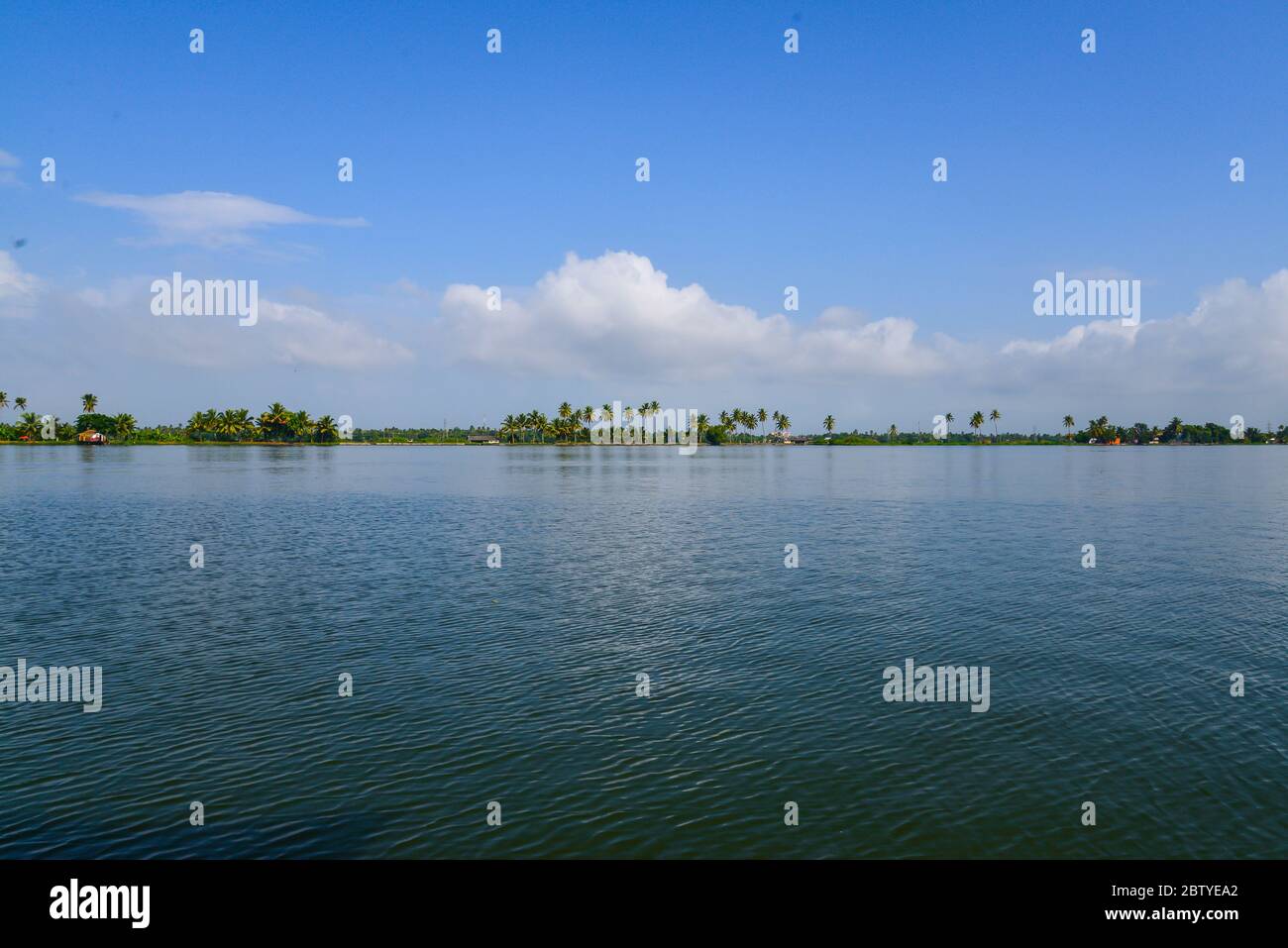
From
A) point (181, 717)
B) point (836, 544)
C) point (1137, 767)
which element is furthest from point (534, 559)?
point (1137, 767)

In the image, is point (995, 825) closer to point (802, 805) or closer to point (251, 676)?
point (802, 805)

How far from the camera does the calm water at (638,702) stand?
670 inches

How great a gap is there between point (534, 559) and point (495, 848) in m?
37.1

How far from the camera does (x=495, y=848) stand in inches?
632

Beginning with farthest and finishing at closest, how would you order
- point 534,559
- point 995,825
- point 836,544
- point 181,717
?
point 836,544
point 534,559
point 181,717
point 995,825

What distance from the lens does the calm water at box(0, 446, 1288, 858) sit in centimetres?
1702

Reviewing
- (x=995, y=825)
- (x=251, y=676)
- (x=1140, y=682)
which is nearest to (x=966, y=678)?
(x=1140, y=682)

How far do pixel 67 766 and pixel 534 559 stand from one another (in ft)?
112

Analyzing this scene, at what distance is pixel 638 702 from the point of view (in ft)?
80.9

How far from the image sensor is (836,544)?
61000 mm
